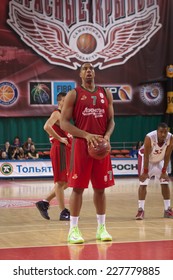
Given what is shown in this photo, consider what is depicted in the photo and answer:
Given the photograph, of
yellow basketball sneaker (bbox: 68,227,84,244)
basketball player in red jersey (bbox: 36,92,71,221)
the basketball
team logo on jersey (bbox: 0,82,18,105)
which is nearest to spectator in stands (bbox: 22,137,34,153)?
team logo on jersey (bbox: 0,82,18,105)

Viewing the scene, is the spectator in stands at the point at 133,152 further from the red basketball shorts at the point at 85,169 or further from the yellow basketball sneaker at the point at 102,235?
the red basketball shorts at the point at 85,169

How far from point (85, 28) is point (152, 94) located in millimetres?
3757

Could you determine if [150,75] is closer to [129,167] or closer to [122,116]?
[122,116]

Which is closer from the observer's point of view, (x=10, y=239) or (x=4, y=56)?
(x=10, y=239)

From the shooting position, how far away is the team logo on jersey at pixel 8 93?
2217 cm

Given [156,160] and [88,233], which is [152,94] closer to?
[156,160]

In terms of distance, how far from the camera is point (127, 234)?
24.5 ft

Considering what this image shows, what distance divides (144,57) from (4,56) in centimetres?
556

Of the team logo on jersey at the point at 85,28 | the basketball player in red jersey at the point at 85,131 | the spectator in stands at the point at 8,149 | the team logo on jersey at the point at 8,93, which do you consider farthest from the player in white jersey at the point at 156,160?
the team logo on jersey at the point at 85,28

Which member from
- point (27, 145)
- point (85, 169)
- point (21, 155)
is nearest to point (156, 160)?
point (85, 169)

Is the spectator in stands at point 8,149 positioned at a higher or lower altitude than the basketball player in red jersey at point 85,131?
lower

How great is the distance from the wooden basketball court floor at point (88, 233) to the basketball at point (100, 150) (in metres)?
1.01

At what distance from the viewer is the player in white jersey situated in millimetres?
9250
